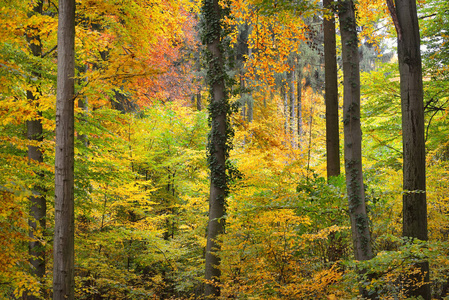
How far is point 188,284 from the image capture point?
871 cm

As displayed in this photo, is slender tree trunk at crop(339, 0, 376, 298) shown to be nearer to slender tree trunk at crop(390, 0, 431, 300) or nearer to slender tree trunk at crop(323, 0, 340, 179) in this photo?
slender tree trunk at crop(390, 0, 431, 300)

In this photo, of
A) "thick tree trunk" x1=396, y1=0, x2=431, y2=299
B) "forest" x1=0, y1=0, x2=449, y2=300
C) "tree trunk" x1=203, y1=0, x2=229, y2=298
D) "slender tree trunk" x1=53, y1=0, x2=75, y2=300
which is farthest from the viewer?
"tree trunk" x1=203, y1=0, x2=229, y2=298

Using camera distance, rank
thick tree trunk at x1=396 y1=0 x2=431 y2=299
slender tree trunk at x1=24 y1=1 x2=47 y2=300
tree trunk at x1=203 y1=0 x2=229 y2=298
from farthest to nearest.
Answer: tree trunk at x1=203 y1=0 x2=229 y2=298, slender tree trunk at x1=24 y1=1 x2=47 y2=300, thick tree trunk at x1=396 y1=0 x2=431 y2=299

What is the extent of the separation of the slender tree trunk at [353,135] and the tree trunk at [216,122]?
2510 millimetres

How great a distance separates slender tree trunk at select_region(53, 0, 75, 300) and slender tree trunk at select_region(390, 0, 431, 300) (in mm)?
4883

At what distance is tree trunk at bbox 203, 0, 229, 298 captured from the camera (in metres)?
6.67

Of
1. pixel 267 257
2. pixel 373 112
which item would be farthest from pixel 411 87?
pixel 373 112

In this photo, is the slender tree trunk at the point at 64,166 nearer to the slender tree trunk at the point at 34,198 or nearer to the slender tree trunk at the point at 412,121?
the slender tree trunk at the point at 34,198

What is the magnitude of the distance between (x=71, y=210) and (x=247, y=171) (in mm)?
4557

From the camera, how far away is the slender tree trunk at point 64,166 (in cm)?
442

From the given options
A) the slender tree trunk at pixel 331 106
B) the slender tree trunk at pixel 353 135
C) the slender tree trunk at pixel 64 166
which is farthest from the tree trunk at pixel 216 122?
the slender tree trunk at pixel 64 166

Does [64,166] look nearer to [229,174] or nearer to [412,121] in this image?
→ [229,174]

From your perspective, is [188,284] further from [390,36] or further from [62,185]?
[390,36]

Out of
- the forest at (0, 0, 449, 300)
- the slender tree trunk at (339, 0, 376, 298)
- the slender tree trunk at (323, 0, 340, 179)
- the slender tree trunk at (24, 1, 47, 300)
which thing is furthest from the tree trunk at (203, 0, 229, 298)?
the slender tree trunk at (24, 1, 47, 300)
